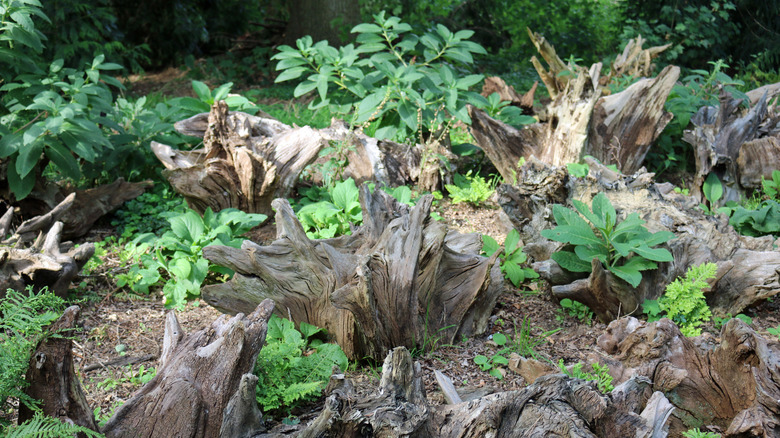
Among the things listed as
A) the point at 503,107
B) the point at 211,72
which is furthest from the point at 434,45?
the point at 211,72

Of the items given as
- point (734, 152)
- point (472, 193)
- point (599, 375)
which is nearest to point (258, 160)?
point (472, 193)

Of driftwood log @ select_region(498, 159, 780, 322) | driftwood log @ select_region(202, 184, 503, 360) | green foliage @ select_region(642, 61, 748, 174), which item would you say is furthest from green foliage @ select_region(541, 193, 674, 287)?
green foliage @ select_region(642, 61, 748, 174)

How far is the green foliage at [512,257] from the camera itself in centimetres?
390

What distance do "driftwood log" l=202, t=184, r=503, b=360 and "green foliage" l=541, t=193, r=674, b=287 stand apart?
47 cm

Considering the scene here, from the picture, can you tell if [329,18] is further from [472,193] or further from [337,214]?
[337,214]

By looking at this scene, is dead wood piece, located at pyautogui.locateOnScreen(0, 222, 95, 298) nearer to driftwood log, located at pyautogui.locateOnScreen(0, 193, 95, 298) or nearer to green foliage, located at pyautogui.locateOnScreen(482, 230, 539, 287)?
driftwood log, located at pyautogui.locateOnScreen(0, 193, 95, 298)

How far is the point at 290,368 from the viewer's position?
279 cm

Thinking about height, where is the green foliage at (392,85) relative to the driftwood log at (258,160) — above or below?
above

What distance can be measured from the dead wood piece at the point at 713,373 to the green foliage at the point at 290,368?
1366 millimetres

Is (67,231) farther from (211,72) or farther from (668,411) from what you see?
(211,72)

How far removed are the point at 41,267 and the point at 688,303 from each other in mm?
3732

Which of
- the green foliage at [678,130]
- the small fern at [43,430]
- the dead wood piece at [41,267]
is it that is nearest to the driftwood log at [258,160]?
the dead wood piece at [41,267]

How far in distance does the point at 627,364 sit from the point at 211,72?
27.7 feet

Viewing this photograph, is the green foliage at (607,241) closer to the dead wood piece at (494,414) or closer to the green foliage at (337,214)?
the dead wood piece at (494,414)
